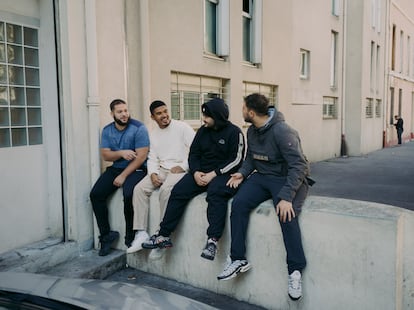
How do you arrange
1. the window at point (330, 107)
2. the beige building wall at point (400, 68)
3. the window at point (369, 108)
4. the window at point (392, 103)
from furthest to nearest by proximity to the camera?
1. the window at point (392, 103)
2. the beige building wall at point (400, 68)
3. the window at point (369, 108)
4. the window at point (330, 107)

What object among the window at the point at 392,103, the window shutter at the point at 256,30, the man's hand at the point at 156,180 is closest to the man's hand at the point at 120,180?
the man's hand at the point at 156,180

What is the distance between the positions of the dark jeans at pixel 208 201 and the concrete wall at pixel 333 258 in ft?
0.45

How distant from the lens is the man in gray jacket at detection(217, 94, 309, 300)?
383cm

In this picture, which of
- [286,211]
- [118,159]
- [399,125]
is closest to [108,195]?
[118,159]

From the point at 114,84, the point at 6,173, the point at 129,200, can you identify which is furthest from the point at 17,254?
the point at 114,84

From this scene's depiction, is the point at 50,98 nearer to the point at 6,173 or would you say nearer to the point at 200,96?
the point at 6,173

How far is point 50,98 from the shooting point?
5.11m

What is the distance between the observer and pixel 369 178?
485 inches

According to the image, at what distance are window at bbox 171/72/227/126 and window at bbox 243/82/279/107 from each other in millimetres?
1218

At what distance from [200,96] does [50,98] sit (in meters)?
4.32

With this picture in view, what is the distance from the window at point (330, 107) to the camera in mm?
16781

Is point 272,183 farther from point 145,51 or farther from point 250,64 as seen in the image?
point 250,64

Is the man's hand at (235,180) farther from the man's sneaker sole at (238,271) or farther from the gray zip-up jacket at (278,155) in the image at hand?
the man's sneaker sole at (238,271)

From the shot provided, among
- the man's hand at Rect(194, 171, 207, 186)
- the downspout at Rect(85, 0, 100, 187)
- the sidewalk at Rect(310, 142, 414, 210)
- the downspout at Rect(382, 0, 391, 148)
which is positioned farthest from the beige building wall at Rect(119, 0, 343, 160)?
the downspout at Rect(382, 0, 391, 148)
